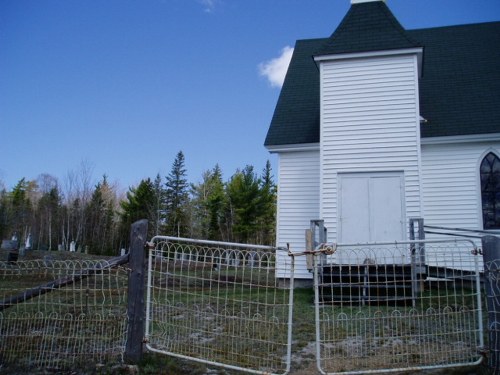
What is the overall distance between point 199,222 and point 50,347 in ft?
129

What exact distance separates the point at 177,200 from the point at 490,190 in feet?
127

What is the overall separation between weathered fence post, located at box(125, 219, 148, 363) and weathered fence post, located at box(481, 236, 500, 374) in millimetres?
3991

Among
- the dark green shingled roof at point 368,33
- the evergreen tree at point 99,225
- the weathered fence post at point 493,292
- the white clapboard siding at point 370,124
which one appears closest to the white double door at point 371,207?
the white clapboard siding at point 370,124

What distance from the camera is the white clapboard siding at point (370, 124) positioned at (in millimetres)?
11016

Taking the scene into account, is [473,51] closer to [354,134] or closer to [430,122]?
[430,122]

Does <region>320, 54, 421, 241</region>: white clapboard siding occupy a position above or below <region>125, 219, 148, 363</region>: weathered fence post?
above

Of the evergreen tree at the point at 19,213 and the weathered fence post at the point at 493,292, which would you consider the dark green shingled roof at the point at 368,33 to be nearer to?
the weathered fence post at the point at 493,292

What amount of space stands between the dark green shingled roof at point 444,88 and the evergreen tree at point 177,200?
94.0 ft

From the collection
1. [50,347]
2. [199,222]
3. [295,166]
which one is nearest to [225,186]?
[199,222]

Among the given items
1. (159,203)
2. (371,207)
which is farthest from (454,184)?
(159,203)

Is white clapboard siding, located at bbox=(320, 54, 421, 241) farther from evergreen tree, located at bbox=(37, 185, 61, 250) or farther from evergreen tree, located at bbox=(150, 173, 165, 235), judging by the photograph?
evergreen tree, located at bbox=(37, 185, 61, 250)

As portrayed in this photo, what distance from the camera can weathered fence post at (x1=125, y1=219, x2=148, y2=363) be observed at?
192 inches

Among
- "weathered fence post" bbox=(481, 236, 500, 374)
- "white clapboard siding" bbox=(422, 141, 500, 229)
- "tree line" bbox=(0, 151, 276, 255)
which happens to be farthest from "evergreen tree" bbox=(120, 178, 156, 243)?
"weathered fence post" bbox=(481, 236, 500, 374)

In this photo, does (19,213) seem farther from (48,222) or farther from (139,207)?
(139,207)
